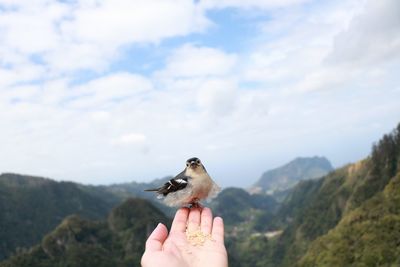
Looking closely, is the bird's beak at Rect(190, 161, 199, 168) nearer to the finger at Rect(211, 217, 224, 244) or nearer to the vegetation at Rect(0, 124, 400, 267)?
the finger at Rect(211, 217, 224, 244)

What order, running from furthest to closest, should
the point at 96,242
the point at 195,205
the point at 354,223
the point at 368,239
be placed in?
the point at 96,242
the point at 354,223
the point at 368,239
the point at 195,205

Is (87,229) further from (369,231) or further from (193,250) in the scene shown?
(193,250)

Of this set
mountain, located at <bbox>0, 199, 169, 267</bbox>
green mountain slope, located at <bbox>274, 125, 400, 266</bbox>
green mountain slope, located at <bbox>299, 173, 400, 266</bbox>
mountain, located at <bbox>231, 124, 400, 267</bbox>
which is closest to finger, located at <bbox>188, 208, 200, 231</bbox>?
green mountain slope, located at <bbox>299, 173, 400, 266</bbox>

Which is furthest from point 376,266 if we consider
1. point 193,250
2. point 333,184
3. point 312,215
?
point 333,184

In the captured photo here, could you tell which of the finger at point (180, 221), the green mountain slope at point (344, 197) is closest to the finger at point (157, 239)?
the finger at point (180, 221)

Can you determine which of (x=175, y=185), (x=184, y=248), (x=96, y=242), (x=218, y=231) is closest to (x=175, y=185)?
(x=175, y=185)

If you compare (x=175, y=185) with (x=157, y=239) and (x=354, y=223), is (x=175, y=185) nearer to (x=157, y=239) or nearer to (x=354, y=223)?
(x=157, y=239)

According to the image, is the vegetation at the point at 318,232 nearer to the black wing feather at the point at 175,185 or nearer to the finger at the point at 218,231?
the black wing feather at the point at 175,185
